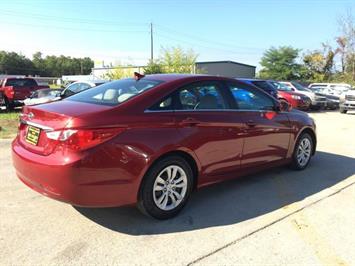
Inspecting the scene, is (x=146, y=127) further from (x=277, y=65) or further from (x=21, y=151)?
(x=277, y=65)

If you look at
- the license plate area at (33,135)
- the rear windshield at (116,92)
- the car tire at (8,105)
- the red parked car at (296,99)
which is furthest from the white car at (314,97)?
the license plate area at (33,135)

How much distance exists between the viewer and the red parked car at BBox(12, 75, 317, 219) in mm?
3689

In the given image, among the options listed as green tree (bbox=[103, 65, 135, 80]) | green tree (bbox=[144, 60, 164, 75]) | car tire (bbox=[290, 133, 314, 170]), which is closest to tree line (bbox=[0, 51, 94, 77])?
green tree (bbox=[103, 65, 135, 80])

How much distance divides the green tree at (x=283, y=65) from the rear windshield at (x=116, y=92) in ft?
201

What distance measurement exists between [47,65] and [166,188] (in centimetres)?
14441

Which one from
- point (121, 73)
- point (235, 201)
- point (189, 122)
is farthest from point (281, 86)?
point (189, 122)

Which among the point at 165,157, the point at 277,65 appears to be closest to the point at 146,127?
the point at 165,157

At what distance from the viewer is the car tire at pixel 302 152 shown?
6.42 m

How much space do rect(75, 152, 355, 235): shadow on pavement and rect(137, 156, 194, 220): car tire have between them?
0.14m

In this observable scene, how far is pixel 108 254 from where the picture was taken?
11.5 ft

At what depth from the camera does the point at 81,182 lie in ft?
12.0

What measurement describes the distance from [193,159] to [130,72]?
31620 millimetres

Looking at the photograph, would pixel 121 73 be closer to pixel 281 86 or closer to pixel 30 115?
pixel 281 86

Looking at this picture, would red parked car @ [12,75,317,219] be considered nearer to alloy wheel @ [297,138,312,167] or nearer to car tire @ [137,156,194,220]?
car tire @ [137,156,194,220]
